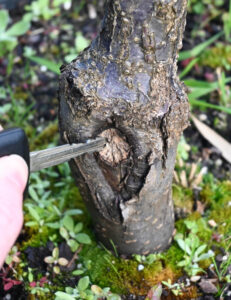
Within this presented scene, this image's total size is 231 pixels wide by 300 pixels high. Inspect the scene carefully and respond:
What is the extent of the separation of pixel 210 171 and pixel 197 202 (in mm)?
325

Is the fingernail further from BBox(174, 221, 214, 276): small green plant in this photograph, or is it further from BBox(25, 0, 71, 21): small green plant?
BBox(25, 0, 71, 21): small green plant

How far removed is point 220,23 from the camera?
3.08m

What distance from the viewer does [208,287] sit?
1.72 m

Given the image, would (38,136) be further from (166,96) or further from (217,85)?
(166,96)

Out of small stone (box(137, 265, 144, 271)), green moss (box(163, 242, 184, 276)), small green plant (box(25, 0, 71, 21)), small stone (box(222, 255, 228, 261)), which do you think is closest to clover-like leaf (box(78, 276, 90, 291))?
small stone (box(137, 265, 144, 271))

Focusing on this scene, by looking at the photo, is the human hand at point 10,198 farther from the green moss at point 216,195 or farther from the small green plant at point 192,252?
the green moss at point 216,195

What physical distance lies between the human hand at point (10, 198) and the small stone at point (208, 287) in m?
0.91

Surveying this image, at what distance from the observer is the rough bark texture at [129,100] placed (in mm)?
1227

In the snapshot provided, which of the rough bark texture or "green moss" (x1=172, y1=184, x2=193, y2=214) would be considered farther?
"green moss" (x1=172, y1=184, x2=193, y2=214)

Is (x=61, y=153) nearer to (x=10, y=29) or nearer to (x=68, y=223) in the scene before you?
(x=68, y=223)

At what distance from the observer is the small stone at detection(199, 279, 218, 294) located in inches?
67.6

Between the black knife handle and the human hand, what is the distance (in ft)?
0.07

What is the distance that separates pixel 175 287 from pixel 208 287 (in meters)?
0.13

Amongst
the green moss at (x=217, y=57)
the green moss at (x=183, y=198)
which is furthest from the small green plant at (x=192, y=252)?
the green moss at (x=217, y=57)
